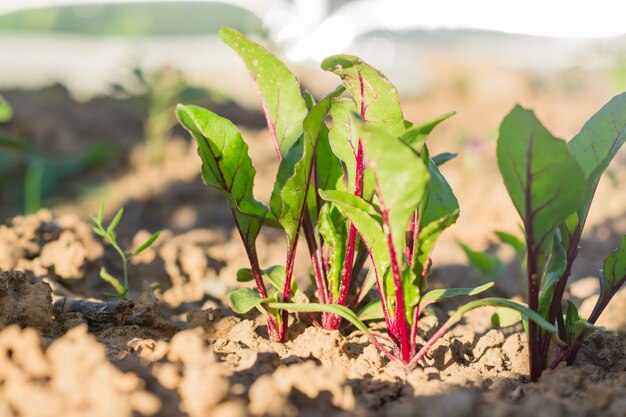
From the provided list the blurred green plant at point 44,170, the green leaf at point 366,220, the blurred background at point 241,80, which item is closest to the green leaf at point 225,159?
the green leaf at point 366,220

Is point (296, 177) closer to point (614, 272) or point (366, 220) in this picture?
point (366, 220)

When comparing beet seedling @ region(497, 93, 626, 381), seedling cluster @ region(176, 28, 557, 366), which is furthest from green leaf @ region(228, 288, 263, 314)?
beet seedling @ region(497, 93, 626, 381)

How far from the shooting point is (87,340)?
3.59 feet

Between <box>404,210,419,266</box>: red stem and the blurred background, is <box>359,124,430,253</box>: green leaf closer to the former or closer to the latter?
<box>404,210,419,266</box>: red stem

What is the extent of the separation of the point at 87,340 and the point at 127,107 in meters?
4.34

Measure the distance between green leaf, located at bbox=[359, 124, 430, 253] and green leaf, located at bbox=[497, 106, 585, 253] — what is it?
5.9 inches

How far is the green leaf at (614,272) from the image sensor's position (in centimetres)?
139

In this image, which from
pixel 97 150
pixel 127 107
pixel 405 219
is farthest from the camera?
pixel 127 107

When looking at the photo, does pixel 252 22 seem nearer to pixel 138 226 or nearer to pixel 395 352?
pixel 138 226

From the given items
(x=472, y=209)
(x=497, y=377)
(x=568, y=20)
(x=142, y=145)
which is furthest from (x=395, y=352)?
(x=568, y=20)

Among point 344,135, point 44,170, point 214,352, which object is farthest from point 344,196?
point 44,170

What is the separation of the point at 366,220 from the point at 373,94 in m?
0.24

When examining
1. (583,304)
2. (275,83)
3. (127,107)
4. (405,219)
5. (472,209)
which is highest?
(275,83)

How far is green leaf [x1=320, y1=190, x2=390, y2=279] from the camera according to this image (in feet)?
4.30
